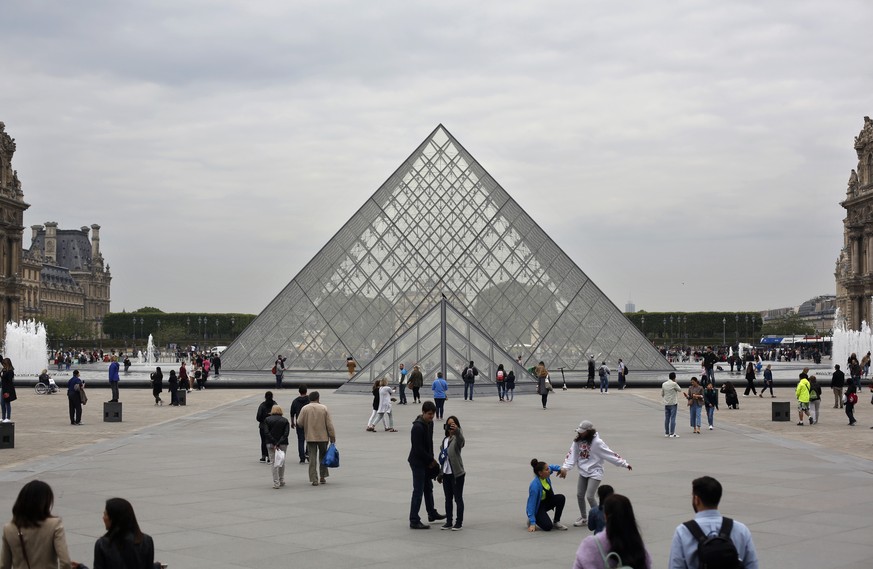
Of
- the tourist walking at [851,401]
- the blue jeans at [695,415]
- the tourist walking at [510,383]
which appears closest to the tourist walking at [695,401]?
the blue jeans at [695,415]

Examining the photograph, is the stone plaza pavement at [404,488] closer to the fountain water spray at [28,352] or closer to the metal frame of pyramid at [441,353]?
the metal frame of pyramid at [441,353]

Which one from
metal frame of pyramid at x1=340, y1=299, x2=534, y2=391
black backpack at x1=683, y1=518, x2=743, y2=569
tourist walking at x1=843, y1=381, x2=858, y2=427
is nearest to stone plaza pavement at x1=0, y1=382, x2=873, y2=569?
tourist walking at x1=843, y1=381, x2=858, y2=427

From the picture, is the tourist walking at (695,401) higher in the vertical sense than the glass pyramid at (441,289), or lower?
lower

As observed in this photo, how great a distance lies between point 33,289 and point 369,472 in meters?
133

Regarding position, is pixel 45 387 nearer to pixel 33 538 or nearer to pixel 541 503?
pixel 541 503

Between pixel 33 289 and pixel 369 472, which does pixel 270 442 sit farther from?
pixel 33 289

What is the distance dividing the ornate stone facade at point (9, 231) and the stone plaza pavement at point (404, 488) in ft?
212

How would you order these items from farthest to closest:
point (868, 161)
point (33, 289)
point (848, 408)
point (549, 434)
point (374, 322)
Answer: point (33, 289), point (868, 161), point (374, 322), point (848, 408), point (549, 434)

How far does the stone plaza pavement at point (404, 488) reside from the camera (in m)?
8.56

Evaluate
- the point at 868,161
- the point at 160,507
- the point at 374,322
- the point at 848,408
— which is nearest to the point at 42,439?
the point at 160,507

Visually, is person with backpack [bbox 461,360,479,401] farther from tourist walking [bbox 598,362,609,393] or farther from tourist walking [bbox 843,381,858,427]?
tourist walking [bbox 843,381,858,427]

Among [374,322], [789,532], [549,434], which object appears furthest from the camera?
[374,322]

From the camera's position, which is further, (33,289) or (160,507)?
(33,289)

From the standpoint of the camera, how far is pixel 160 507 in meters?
10.6
